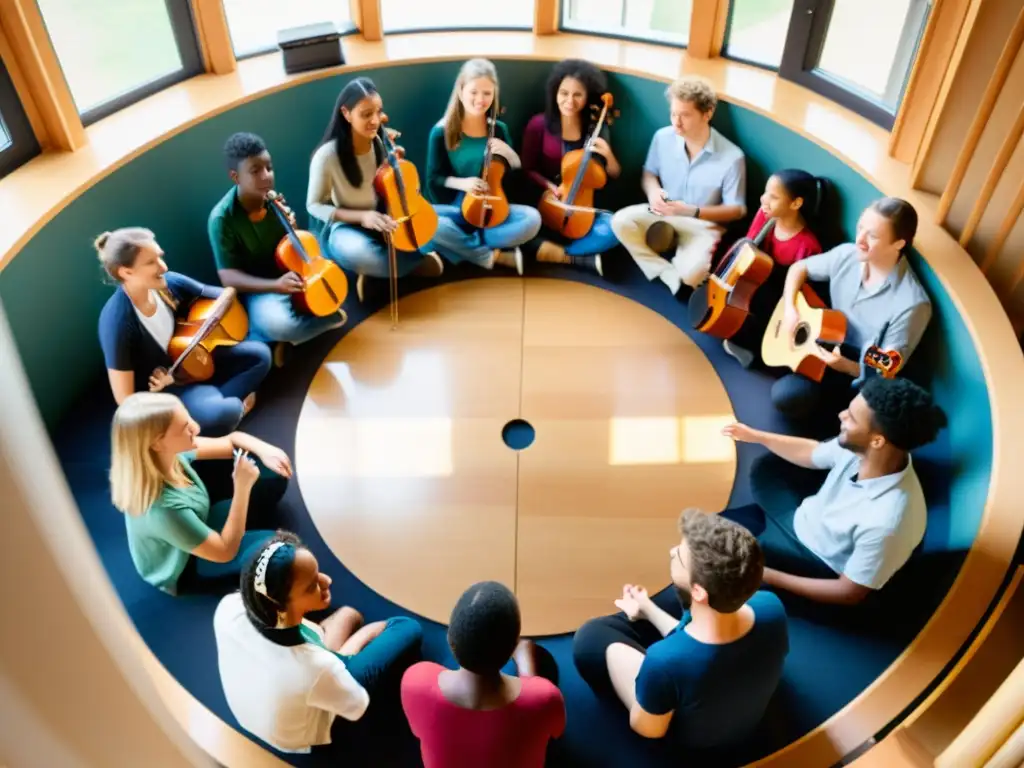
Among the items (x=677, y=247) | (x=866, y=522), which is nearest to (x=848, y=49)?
(x=677, y=247)

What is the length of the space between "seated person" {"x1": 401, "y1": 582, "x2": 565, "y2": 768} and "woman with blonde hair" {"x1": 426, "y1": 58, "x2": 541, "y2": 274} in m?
2.15

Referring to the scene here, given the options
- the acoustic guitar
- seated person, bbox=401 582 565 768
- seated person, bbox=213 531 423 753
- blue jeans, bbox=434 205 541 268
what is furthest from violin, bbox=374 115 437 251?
seated person, bbox=401 582 565 768

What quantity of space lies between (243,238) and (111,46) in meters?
1.45

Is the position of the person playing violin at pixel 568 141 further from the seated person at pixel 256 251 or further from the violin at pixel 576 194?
the seated person at pixel 256 251

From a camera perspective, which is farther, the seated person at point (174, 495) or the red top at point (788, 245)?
the red top at point (788, 245)

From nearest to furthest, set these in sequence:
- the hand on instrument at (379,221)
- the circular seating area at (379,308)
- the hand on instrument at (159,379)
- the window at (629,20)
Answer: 1. the circular seating area at (379,308)
2. the hand on instrument at (159,379)
3. the hand on instrument at (379,221)
4. the window at (629,20)

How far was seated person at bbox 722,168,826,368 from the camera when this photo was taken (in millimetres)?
3035

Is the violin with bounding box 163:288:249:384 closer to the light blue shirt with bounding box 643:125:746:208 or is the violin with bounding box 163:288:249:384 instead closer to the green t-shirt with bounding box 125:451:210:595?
the green t-shirt with bounding box 125:451:210:595

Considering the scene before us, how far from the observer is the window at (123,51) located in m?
3.16

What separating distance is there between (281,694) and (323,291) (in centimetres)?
166

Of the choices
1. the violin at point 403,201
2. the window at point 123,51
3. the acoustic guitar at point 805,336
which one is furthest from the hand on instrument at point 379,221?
the acoustic guitar at point 805,336

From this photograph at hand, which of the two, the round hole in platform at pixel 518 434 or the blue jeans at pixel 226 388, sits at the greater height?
the blue jeans at pixel 226 388

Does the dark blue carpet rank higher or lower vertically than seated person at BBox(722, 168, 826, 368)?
lower

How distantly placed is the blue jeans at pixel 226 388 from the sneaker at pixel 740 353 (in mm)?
1824
